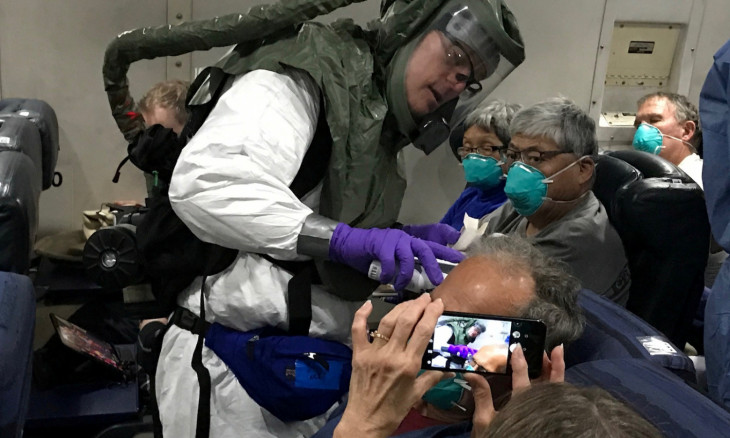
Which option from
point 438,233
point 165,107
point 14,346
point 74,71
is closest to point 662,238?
point 438,233

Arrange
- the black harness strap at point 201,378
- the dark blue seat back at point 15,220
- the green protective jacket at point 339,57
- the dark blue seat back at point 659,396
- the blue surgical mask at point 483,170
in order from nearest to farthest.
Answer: the dark blue seat back at point 659,396 < the green protective jacket at point 339,57 < the black harness strap at point 201,378 < the dark blue seat back at point 15,220 < the blue surgical mask at point 483,170

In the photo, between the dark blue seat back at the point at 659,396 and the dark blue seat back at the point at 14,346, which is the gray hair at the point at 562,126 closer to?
the dark blue seat back at the point at 659,396

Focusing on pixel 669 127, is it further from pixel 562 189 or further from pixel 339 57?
pixel 339 57

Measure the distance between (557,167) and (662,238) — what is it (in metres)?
0.35

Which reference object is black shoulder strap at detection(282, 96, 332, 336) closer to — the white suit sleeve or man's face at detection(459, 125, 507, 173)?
the white suit sleeve

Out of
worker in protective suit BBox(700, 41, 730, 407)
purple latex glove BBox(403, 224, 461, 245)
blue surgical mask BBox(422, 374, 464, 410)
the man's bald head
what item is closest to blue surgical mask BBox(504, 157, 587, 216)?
purple latex glove BBox(403, 224, 461, 245)

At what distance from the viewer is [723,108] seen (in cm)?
132

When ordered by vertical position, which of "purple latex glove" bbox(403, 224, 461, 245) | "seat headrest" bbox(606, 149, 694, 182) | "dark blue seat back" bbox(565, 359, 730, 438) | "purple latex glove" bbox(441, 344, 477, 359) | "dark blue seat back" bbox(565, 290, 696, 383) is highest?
"seat headrest" bbox(606, 149, 694, 182)

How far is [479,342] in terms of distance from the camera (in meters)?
0.94

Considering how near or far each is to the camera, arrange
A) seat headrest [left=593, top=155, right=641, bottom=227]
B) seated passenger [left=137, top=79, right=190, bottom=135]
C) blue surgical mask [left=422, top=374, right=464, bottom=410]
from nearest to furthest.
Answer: blue surgical mask [left=422, top=374, right=464, bottom=410]
seat headrest [left=593, top=155, right=641, bottom=227]
seated passenger [left=137, top=79, right=190, bottom=135]

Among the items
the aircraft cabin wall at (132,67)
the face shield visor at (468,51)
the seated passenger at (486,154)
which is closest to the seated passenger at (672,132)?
the aircraft cabin wall at (132,67)

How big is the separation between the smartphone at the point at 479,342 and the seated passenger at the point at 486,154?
1573 mm

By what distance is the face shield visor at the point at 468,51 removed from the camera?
1322mm

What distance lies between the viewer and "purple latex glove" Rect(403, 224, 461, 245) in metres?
1.63
